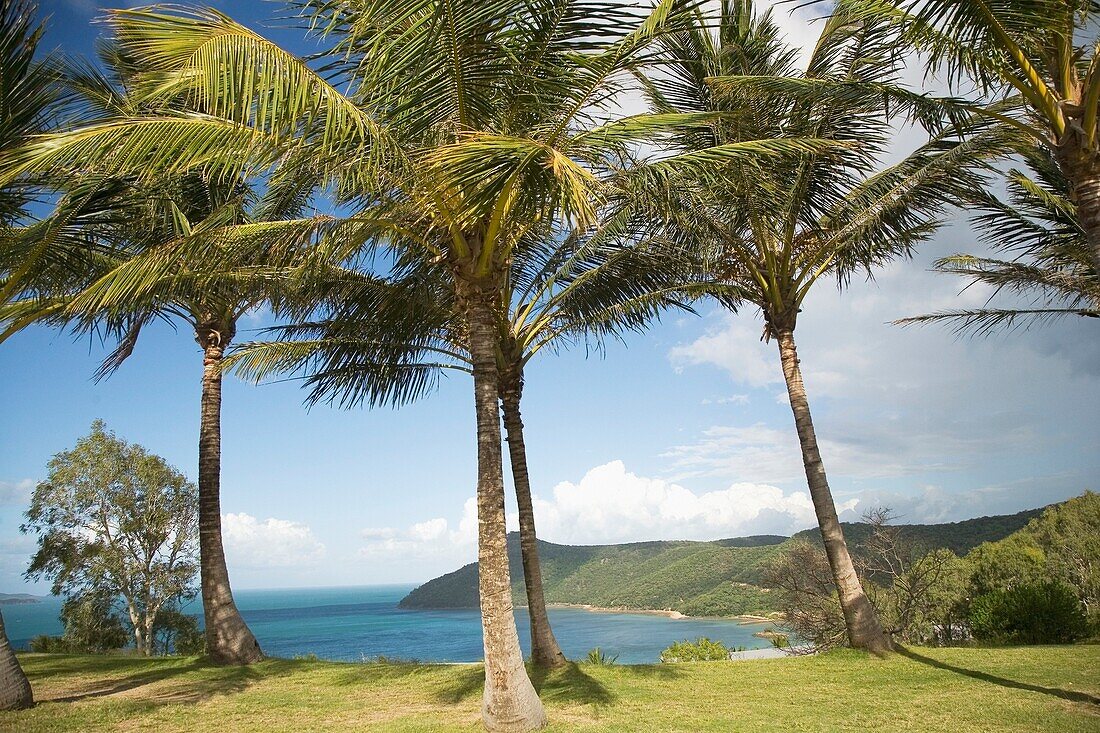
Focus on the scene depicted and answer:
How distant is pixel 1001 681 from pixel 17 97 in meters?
13.4

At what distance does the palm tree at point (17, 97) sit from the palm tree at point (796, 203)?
7227mm

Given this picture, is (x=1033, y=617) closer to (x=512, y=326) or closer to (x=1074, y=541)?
(x=512, y=326)

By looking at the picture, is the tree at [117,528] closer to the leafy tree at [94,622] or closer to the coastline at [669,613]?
the leafy tree at [94,622]

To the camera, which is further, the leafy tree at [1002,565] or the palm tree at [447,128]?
the leafy tree at [1002,565]

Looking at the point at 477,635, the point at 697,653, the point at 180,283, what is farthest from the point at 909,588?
the point at 477,635

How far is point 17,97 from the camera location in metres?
7.59

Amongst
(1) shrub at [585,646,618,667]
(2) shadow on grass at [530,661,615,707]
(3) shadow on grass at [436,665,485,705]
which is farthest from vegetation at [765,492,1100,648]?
(3) shadow on grass at [436,665,485,705]

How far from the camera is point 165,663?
11.4 metres

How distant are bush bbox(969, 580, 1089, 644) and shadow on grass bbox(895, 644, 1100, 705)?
146 inches

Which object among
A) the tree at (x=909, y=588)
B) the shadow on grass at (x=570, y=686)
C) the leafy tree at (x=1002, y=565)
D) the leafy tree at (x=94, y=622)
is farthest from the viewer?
the leafy tree at (x=1002, y=565)

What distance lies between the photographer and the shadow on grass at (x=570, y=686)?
25.2ft

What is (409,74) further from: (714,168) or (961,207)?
(961,207)

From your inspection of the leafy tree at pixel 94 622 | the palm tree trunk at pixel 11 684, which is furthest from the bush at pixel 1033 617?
the leafy tree at pixel 94 622

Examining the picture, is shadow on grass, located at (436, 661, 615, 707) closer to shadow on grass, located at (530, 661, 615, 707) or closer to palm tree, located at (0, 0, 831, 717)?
shadow on grass, located at (530, 661, 615, 707)
